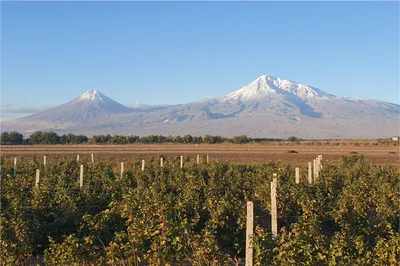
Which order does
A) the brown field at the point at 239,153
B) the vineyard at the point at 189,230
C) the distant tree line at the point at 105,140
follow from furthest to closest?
the distant tree line at the point at 105,140, the brown field at the point at 239,153, the vineyard at the point at 189,230

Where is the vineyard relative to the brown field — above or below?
below

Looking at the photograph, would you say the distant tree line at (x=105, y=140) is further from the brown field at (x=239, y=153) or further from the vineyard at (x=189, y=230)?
the vineyard at (x=189, y=230)

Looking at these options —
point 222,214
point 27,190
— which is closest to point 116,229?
point 222,214

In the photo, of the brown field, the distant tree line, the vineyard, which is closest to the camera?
the vineyard

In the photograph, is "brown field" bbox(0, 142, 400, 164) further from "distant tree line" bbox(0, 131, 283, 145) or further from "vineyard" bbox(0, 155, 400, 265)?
"vineyard" bbox(0, 155, 400, 265)

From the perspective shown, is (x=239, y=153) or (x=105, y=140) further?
(x=105, y=140)

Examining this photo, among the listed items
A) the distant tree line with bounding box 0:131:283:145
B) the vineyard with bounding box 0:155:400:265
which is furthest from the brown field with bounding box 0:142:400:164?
the vineyard with bounding box 0:155:400:265

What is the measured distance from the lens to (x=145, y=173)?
19.4 meters

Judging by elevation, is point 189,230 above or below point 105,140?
below

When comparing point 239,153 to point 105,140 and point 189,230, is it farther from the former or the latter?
point 189,230

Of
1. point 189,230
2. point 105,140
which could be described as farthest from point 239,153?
point 189,230

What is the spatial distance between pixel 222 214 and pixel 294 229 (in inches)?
94.0

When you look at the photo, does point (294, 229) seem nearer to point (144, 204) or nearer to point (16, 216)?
point (144, 204)

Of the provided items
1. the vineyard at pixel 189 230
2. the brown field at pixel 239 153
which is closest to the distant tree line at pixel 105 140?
the brown field at pixel 239 153
